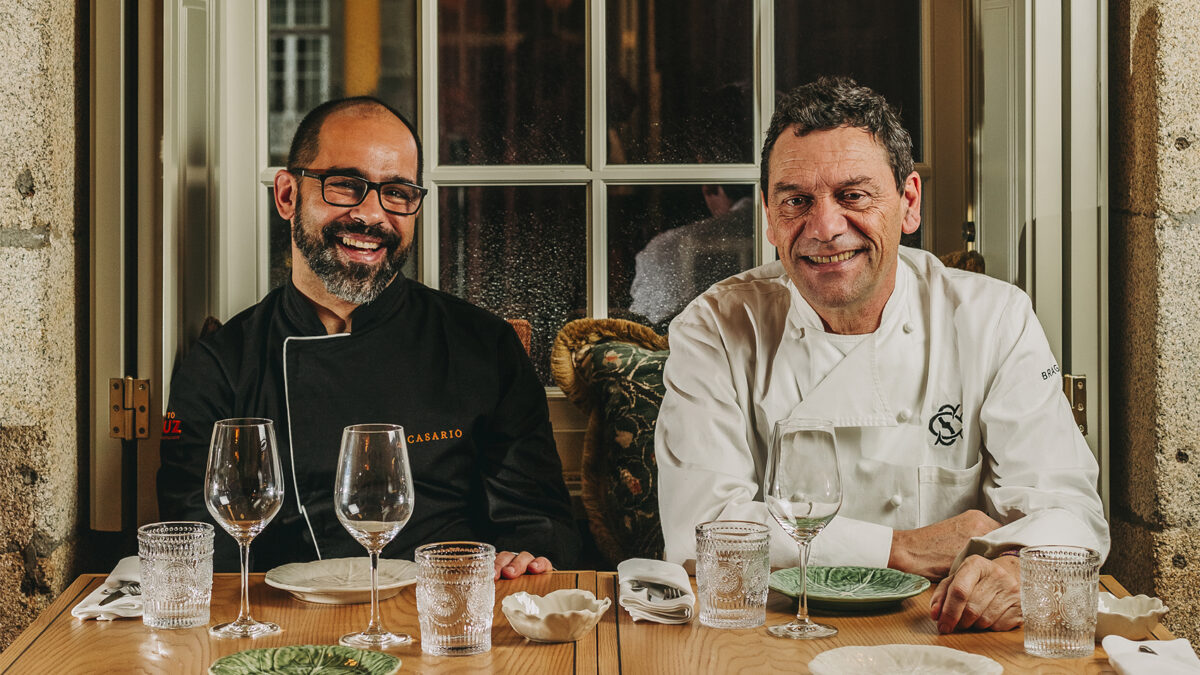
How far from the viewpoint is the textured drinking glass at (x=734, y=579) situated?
1.41m

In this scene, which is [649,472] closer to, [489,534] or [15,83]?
[489,534]

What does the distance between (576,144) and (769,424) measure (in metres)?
0.98

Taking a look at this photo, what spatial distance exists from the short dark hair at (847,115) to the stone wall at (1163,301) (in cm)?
59

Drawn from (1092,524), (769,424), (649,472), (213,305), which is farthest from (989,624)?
(213,305)

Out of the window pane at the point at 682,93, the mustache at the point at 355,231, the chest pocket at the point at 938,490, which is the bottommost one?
the chest pocket at the point at 938,490

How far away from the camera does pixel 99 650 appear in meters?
1.34

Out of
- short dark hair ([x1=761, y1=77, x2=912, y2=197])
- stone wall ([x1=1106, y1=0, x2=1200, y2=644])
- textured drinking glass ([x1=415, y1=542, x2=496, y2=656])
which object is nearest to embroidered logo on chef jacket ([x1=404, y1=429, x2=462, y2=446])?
short dark hair ([x1=761, y1=77, x2=912, y2=197])

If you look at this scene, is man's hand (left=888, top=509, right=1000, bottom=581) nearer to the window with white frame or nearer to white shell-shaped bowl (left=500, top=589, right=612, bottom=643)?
white shell-shaped bowl (left=500, top=589, right=612, bottom=643)

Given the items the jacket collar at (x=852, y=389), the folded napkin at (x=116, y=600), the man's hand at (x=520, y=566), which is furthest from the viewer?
the jacket collar at (x=852, y=389)

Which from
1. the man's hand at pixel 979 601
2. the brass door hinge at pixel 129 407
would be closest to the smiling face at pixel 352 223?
the brass door hinge at pixel 129 407

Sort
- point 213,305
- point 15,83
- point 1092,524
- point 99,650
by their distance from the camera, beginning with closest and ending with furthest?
1. point 99,650
2. point 1092,524
3. point 15,83
4. point 213,305

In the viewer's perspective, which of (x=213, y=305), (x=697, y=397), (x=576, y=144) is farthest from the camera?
(x=576, y=144)

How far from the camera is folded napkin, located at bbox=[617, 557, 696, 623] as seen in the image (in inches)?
56.1

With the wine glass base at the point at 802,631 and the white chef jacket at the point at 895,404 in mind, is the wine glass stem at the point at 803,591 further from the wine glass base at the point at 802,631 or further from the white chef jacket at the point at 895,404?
the white chef jacket at the point at 895,404
